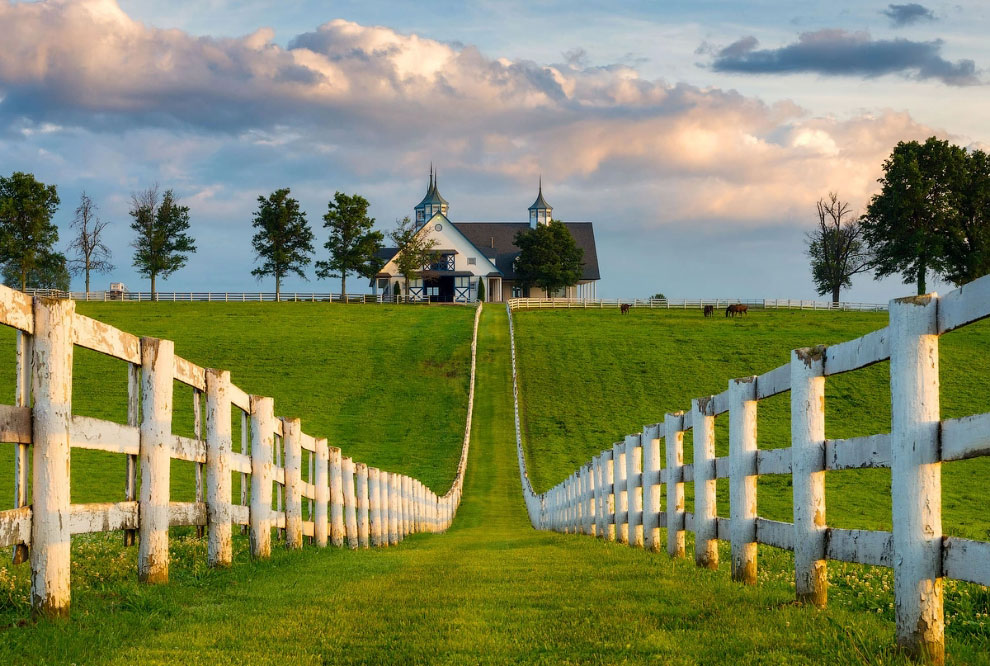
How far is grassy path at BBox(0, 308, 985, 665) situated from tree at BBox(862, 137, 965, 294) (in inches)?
3742

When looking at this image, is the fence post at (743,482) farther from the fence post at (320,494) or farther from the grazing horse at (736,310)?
the grazing horse at (736,310)

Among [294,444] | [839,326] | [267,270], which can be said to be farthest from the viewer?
[267,270]

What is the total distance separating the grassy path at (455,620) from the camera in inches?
224

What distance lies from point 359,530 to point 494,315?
7182 cm

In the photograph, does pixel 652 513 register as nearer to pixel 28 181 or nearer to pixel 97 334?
pixel 97 334

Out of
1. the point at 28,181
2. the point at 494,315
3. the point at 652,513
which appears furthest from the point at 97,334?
the point at 28,181

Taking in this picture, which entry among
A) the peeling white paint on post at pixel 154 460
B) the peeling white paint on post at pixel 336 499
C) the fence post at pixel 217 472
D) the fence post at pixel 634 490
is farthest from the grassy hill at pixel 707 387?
the peeling white paint on post at pixel 154 460

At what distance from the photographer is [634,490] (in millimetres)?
13711

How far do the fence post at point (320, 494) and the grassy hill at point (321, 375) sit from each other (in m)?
18.4

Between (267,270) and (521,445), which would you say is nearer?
(521,445)

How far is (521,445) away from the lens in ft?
143

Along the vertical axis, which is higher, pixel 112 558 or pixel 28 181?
pixel 28 181

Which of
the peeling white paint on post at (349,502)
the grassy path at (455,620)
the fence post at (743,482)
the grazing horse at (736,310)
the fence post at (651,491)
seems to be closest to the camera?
the grassy path at (455,620)

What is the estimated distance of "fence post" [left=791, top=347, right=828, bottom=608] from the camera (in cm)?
704
